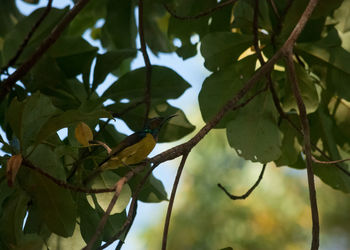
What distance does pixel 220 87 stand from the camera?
2.31 m

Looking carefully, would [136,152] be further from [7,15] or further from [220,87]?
[7,15]

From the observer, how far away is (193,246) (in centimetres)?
741

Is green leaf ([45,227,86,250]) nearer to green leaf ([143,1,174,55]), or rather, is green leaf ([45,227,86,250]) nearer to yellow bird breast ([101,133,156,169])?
yellow bird breast ([101,133,156,169])

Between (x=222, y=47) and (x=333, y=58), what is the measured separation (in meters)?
0.44

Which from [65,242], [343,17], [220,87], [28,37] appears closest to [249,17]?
[220,87]

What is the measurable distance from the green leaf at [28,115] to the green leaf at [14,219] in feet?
0.71

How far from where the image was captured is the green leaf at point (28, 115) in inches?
64.3

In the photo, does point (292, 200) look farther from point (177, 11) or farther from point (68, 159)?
point (68, 159)

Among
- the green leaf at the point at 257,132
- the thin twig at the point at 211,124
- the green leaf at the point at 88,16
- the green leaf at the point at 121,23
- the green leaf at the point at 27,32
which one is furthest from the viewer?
the green leaf at the point at 88,16

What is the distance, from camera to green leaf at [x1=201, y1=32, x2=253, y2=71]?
2283 millimetres

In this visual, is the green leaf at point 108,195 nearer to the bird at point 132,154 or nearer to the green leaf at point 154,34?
the bird at point 132,154

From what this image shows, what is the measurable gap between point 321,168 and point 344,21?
63cm

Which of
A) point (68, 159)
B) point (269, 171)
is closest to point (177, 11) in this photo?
point (68, 159)

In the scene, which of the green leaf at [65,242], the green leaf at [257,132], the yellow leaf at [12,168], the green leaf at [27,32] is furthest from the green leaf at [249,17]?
the yellow leaf at [12,168]
